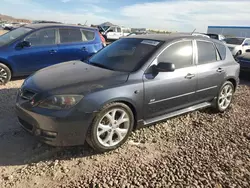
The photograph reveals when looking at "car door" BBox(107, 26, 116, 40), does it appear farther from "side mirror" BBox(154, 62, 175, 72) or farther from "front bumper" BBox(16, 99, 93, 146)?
"front bumper" BBox(16, 99, 93, 146)

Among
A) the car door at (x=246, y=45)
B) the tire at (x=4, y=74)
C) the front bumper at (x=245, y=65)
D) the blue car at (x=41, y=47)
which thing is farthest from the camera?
the car door at (x=246, y=45)

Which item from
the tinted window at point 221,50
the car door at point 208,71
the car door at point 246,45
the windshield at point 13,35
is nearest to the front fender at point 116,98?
the car door at point 208,71

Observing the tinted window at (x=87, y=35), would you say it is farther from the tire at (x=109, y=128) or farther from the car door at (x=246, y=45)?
the car door at (x=246, y=45)

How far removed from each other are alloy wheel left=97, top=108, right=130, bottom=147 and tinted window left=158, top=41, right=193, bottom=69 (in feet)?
3.62

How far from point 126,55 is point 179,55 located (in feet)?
2.92

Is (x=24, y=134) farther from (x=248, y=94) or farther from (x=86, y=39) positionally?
(x=248, y=94)

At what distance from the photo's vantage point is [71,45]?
→ 7.00 m

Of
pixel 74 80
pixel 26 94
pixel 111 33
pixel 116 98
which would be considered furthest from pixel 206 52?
pixel 111 33

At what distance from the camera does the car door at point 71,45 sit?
6879 millimetres

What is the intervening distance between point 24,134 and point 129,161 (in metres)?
1.71

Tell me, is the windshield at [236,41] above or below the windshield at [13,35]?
below

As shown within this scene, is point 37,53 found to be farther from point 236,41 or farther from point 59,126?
point 236,41

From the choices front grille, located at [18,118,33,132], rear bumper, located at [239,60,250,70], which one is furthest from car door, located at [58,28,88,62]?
rear bumper, located at [239,60,250,70]

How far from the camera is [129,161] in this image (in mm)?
3123
